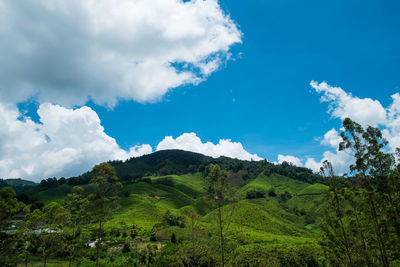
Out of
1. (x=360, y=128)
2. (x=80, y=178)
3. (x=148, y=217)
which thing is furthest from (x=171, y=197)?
(x=360, y=128)

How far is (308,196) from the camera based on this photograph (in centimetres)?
15675

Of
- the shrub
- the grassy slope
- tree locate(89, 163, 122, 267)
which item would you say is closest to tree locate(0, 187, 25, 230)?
tree locate(89, 163, 122, 267)

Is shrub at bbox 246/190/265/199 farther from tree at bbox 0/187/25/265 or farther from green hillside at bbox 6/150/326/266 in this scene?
tree at bbox 0/187/25/265

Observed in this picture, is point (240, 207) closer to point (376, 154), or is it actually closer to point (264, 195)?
point (264, 195)

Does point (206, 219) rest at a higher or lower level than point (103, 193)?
lower

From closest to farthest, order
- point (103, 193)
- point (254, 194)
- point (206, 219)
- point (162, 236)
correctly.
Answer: point (103, 193)
point (162, 236)
point (206, 219)
point (254, 194)

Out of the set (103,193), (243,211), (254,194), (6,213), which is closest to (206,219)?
(243,211)

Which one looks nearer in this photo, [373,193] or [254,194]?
[373,193]

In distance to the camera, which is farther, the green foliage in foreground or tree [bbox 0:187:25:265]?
the green foliage in foreground

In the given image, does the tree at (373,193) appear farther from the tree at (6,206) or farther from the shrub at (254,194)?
the shrub at (254,194)

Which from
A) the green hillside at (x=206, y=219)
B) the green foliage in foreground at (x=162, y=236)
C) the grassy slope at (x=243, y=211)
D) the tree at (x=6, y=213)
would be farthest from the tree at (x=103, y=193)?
the grassy slope at (x=243, y=211)

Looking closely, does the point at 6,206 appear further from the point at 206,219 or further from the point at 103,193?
the point at 206,219

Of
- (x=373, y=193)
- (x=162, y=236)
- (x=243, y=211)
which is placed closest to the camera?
(x=373, y=193)

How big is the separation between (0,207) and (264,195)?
15801 cm
